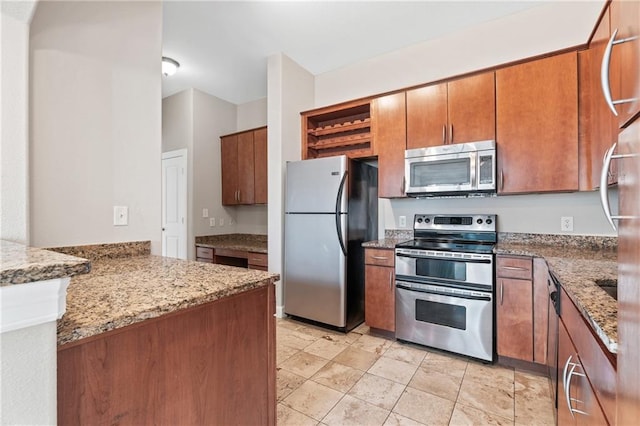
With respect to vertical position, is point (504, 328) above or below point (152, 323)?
below

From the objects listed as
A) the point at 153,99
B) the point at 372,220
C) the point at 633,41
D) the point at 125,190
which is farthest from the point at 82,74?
the point at 372,220

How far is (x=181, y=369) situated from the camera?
0.96m

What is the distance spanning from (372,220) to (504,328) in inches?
60.7

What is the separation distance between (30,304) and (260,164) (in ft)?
11.2

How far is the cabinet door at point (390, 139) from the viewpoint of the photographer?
2.80 m

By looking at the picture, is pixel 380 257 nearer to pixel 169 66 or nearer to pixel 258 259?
pixel 258 259

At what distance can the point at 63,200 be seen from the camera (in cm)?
156

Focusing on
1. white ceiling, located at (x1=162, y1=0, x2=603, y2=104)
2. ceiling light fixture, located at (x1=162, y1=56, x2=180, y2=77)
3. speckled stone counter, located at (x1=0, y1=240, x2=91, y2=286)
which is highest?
white ceiling, located at (x1=162, y1=0, x2=603, y2=104)

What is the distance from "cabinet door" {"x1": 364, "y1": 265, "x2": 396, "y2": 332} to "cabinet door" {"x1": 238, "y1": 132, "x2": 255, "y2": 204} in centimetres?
200

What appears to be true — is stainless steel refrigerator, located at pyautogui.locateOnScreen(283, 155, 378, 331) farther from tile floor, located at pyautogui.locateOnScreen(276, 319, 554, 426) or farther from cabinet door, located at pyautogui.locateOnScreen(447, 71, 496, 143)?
cabinet door, located at pyautogui.locateOnScreen(447, 71, 496, 143)

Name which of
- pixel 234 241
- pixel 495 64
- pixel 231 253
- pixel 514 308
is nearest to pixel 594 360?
pixel 514 308

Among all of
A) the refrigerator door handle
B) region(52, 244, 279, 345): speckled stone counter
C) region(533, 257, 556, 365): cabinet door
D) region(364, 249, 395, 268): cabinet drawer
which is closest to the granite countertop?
the refrigerator door handle

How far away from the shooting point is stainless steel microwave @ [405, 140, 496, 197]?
7.77ft

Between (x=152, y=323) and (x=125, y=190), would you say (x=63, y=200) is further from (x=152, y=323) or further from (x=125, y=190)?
(x=152, y=323)
